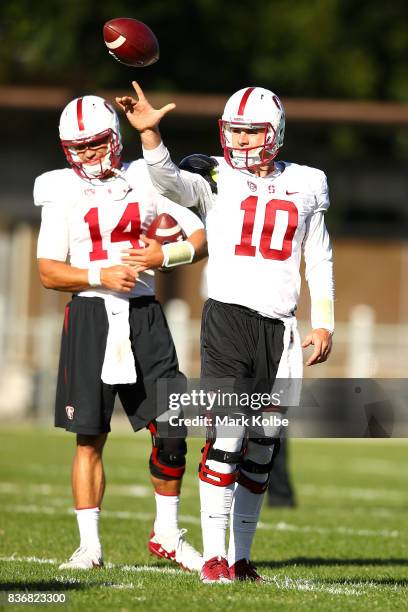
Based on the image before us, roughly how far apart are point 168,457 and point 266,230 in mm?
1420

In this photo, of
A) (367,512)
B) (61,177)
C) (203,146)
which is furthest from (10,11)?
(61,177)

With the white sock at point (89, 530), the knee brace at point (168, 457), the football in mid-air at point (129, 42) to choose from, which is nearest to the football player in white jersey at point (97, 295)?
the white sock at point (89, 530)

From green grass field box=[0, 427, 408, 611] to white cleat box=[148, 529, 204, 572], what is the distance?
0.06 meters

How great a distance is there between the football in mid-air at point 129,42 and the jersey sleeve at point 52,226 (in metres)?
0.76

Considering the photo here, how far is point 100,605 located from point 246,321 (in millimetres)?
1549

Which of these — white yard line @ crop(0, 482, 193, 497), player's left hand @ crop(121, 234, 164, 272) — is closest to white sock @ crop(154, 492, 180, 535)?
player's left hand @ crop(121, 234, 164, 272)

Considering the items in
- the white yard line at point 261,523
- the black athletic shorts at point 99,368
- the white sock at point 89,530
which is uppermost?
the black athletic shorts at point 99,368

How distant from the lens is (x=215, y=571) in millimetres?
6121

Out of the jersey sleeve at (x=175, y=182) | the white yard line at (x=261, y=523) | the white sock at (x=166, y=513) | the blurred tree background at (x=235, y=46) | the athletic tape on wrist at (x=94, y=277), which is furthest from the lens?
the blurred tree background at (x=235, y=46)

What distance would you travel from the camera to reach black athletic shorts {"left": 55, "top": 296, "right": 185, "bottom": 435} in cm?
693

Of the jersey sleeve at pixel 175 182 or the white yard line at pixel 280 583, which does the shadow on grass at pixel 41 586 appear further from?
the jersey sleeve at pixel 175 182

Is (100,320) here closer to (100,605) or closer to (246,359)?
(246,359)

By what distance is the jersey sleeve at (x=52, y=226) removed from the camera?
274 inches

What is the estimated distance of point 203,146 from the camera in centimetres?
2989
